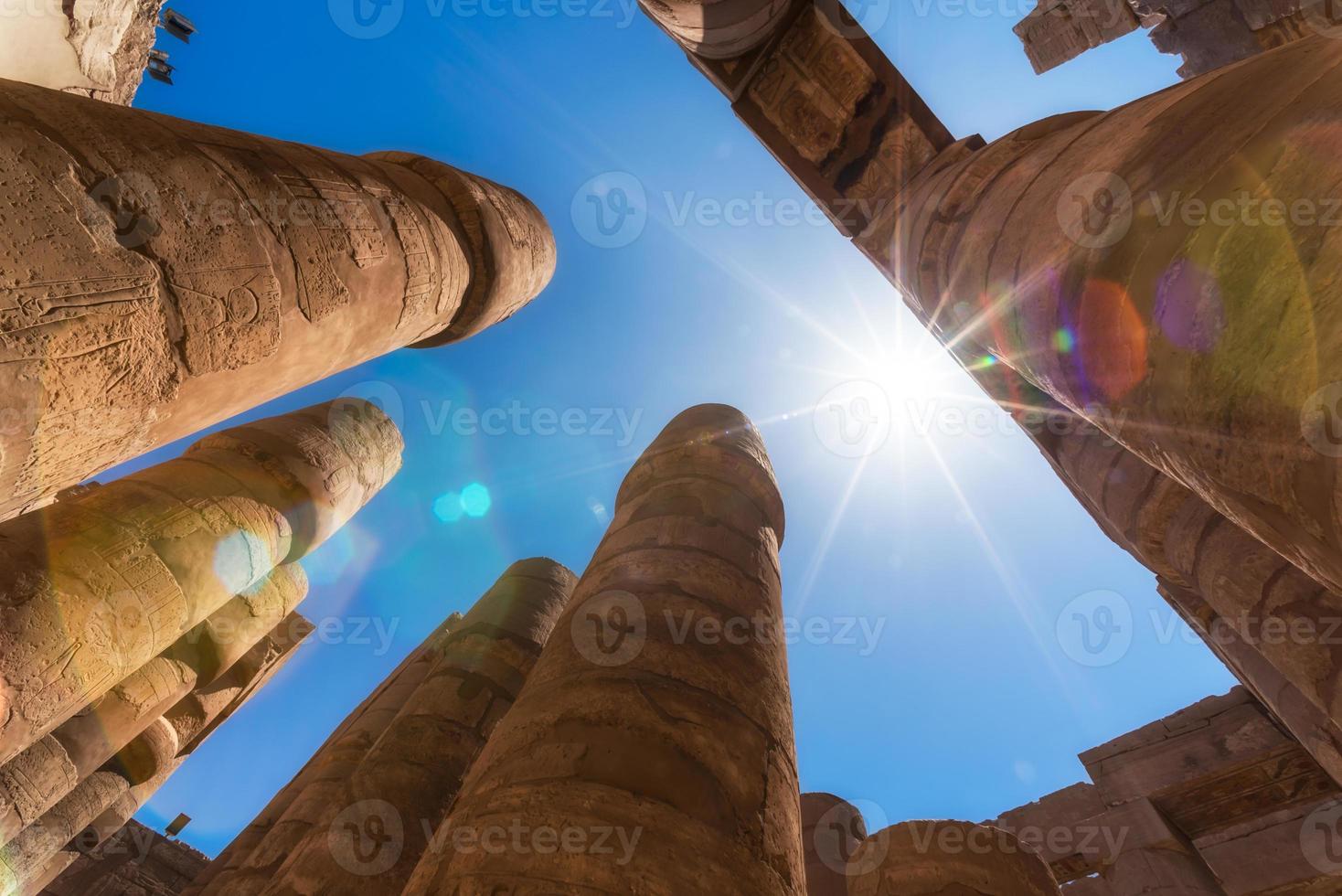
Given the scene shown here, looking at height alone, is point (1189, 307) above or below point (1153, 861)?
below

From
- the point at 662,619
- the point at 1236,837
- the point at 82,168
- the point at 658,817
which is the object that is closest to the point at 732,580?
the point at 662,619

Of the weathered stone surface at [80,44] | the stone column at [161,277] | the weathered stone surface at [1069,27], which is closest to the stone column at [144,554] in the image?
the stone column at [161,277]

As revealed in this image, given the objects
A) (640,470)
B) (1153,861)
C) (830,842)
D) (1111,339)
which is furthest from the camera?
(1153,861)

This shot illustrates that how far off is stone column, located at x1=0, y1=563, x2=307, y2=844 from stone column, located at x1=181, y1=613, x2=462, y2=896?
4.39 feet

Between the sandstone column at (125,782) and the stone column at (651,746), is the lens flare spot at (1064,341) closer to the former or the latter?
the stone column at (651,746)

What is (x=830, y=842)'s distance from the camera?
6.69 metres

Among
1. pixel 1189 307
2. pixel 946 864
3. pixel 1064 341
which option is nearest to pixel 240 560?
pixel 946 864

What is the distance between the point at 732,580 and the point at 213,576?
3.80 meters

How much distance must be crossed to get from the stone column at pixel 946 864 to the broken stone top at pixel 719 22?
23.8 ft

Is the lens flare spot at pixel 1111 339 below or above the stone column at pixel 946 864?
above

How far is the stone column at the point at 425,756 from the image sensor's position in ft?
13.1

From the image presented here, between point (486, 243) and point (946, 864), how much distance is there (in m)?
5.00

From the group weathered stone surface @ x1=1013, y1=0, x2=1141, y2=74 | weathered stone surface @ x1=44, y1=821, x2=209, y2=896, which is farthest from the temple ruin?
weathered stone surface @ x1=44, y1=821, x2=209, y2=896

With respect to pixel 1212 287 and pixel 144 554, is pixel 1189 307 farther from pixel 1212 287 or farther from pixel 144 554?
pixel 144 554
